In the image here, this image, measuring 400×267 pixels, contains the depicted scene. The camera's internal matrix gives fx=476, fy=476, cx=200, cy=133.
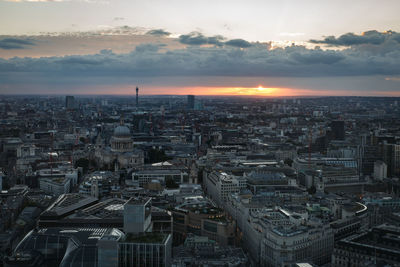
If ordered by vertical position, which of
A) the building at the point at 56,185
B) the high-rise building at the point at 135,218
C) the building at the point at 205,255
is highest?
the high-rise building at the point at 135,218

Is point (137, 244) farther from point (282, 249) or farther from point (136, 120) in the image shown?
point (136, 120)

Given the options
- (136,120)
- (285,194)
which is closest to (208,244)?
(285,194)

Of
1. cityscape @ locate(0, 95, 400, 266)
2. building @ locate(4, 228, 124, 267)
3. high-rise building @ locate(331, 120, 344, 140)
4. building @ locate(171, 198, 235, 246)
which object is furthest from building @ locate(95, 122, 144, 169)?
high-rise building @ locate(331, 120, 344, 140)

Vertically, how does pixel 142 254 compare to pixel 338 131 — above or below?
below

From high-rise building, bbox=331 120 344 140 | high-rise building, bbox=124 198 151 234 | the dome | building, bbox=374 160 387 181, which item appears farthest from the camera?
high-rise building, bbox=331 120 344 140

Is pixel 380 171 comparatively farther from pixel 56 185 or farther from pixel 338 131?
pixel 56 185

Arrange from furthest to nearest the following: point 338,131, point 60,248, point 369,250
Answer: point 338,131, point 60,248, point 369,250

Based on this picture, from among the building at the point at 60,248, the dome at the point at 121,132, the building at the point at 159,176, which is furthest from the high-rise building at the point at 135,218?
the dome at the point at 121,132

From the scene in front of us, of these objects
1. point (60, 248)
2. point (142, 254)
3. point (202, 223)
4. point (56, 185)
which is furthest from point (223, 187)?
point (142, 254)

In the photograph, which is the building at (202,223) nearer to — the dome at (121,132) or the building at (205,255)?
the building at (205,255)

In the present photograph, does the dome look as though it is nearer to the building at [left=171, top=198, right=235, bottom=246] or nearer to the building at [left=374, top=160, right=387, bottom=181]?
the building at [left=171, top=198, right=235, bottom=246]

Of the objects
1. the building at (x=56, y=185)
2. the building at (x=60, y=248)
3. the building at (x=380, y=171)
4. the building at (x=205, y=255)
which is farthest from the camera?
the building at (x=380, y=171)

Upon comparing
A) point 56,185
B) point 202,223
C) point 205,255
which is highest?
point 202,223
